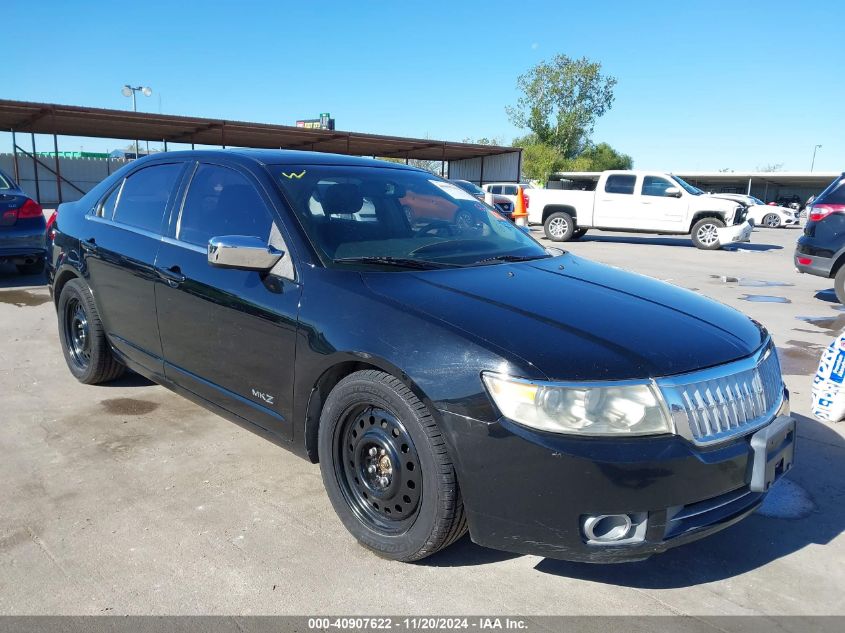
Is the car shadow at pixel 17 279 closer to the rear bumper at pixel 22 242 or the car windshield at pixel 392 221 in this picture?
the rear bumper at pixel 22 242

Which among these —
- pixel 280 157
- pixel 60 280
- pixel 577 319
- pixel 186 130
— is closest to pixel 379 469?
pixel 577 319

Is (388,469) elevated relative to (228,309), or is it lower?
lower

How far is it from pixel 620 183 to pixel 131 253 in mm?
16225

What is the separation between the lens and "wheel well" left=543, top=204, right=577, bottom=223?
18.6m

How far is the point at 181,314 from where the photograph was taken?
3473 mm

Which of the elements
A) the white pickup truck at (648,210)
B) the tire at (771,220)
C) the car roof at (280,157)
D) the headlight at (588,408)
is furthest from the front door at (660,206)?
the tire at (771,220)

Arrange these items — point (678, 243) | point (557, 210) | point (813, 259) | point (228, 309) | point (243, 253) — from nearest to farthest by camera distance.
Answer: point (243, 253)
point (228, 309)
point (813, 259)
point (557, 210)
point (678, 243)

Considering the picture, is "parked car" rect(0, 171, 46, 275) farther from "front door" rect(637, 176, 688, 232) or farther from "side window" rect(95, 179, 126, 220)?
"front door" rect(637, 176, 688, 232)

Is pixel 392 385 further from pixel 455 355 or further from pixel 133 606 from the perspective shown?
pixel 133 606

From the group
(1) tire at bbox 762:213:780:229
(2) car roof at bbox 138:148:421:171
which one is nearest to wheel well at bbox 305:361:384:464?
(2) car roof at bbox 138:148:421:171

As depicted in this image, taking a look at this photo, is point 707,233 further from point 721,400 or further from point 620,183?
point 721,400

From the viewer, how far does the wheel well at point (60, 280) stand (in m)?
4.71

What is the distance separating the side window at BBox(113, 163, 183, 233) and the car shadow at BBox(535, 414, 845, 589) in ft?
9.41

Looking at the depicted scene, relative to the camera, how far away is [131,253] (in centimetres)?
389
